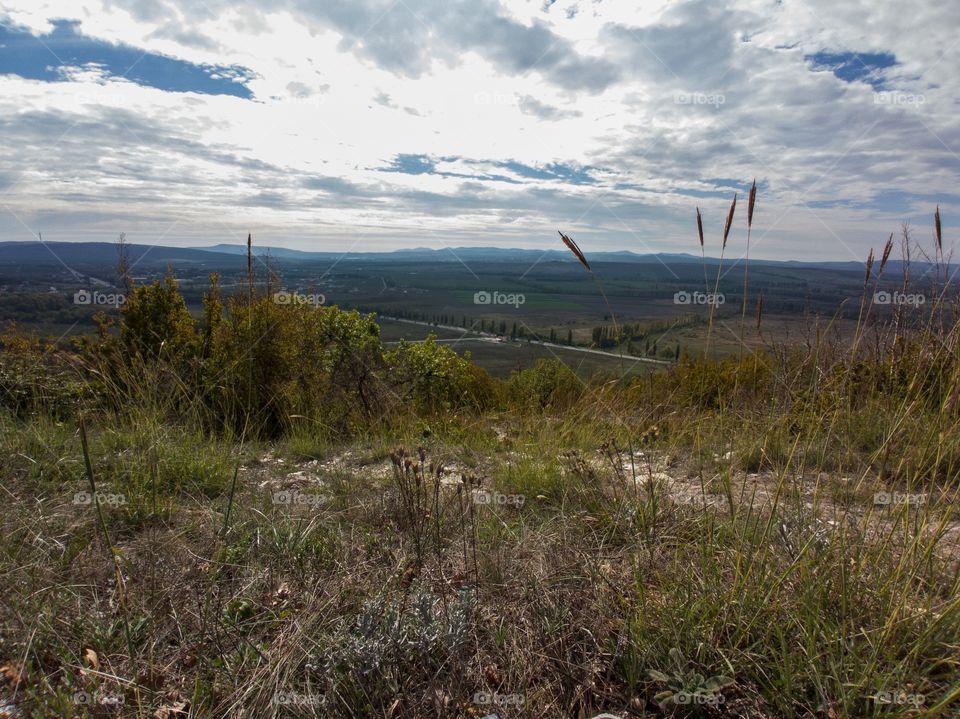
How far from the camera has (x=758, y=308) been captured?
2523 millimetres

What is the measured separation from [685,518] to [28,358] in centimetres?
662

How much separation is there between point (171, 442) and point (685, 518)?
3.35 m

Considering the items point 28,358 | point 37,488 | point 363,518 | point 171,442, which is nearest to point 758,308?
point 363,518

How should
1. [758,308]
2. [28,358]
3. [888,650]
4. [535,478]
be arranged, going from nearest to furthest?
[888,650], [758,308], [535,478], [28,358]

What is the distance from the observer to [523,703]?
67.9 inches

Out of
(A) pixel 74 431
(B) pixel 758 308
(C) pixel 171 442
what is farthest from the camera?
(A) pixel 74 431

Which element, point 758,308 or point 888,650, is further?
point 758,308

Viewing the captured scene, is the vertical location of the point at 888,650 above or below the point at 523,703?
above

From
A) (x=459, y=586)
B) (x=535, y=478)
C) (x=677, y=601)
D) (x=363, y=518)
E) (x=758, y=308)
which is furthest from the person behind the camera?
(x=535, y=478)

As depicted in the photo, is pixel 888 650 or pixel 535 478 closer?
pixel 888 650

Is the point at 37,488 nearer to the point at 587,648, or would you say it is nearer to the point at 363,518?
the point at 363,518

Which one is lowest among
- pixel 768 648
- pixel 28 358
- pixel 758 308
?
pixel 768 648

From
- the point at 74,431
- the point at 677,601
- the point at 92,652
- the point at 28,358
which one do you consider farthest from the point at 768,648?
the point at 28,358

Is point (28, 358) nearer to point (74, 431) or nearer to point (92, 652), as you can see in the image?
point (74, 431)
